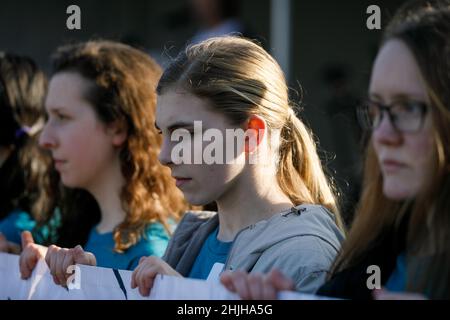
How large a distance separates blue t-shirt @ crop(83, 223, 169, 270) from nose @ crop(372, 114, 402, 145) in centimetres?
175

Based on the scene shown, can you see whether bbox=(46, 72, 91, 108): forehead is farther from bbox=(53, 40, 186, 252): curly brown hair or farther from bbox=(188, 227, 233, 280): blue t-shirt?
bbox=(188, 227, 233, 280): blue t-shirt

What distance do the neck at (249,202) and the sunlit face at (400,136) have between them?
871mm

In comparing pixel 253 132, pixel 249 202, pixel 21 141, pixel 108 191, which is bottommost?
pixel 108 191

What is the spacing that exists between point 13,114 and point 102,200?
0.89m

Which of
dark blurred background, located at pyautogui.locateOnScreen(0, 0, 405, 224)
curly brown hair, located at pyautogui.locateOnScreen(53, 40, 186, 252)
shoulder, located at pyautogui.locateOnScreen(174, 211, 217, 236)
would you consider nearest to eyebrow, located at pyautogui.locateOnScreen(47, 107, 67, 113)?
curly brown hair, located at pyautogui.locateOnScreen(53, 40, 186, 252)

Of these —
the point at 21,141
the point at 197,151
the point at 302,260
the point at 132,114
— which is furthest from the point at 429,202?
the point at 21,141

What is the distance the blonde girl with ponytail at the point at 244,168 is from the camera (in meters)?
2.59

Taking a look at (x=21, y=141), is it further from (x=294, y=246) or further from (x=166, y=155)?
(x=294, y=246)

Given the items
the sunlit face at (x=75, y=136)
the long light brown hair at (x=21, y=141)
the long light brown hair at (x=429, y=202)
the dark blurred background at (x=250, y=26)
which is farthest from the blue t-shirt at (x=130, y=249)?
the dark blurred background at (x=250, y=26)

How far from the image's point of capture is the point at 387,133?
188cm

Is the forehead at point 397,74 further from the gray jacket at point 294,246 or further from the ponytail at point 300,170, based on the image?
the ponytail at point 300,170

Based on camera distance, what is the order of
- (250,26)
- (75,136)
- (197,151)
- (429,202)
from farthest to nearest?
(250,26) < (75,136) < (197,151) < (429,202)

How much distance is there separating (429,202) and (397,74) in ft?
0.99
